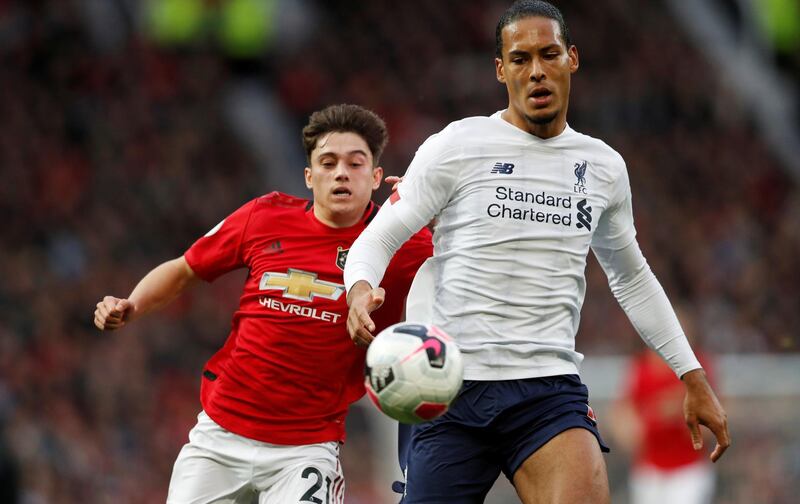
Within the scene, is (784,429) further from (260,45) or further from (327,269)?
(260,45)

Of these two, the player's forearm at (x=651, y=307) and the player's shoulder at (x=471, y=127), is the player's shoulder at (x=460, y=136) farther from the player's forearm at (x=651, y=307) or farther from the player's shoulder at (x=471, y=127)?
the player's forearm at (x=651, y=307)

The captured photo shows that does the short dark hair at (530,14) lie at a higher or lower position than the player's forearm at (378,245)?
higher

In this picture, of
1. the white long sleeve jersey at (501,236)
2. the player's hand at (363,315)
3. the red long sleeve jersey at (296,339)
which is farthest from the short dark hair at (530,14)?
the player's hand at (363,315)

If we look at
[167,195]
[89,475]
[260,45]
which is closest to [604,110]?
[260,45]

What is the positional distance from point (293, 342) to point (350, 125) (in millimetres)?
957

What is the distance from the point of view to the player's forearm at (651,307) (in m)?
5.41

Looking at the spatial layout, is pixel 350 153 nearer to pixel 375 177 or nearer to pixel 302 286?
pixel 375 177

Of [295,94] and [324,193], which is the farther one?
[295,94]

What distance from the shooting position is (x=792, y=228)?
55.3 feet

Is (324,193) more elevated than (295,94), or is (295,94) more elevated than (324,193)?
(295,94)

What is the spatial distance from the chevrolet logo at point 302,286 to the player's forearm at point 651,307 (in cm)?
111

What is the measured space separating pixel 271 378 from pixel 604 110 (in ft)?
46.7

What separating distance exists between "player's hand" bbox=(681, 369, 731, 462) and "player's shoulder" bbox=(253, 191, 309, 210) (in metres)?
1.81

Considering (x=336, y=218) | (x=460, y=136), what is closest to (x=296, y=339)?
(x=336, y=218)
